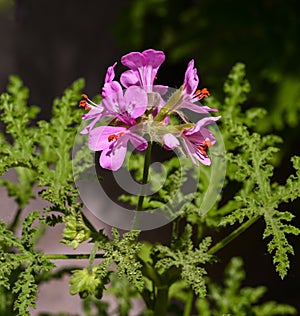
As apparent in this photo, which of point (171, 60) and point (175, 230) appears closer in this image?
point (175, 230)

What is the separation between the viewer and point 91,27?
333 cm

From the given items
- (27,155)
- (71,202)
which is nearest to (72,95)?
(27,155)

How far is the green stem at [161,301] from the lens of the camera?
1021mm

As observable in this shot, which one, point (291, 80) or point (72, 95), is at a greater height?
point (291, 80)

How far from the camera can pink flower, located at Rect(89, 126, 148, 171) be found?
81 centimetres

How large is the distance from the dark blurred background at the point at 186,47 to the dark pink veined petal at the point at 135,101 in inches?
28.3

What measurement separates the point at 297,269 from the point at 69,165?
91cm

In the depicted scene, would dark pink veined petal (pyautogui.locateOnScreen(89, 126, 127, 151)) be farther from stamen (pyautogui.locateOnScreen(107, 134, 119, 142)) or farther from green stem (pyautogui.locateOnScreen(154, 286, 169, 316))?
green stem (pyautogui.locateOnScreen(154, 286, 169, 316))

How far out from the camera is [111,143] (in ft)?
2.68

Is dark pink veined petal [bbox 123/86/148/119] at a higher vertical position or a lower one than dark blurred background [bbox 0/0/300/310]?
lower

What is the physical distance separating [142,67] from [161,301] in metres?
0.38

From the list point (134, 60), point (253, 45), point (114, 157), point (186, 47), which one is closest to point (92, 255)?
point (114, 157)

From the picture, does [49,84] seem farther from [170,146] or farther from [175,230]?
[170,146]

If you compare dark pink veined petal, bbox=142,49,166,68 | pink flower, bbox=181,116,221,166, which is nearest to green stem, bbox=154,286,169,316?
pink flower, bbox=181,116,221,166
